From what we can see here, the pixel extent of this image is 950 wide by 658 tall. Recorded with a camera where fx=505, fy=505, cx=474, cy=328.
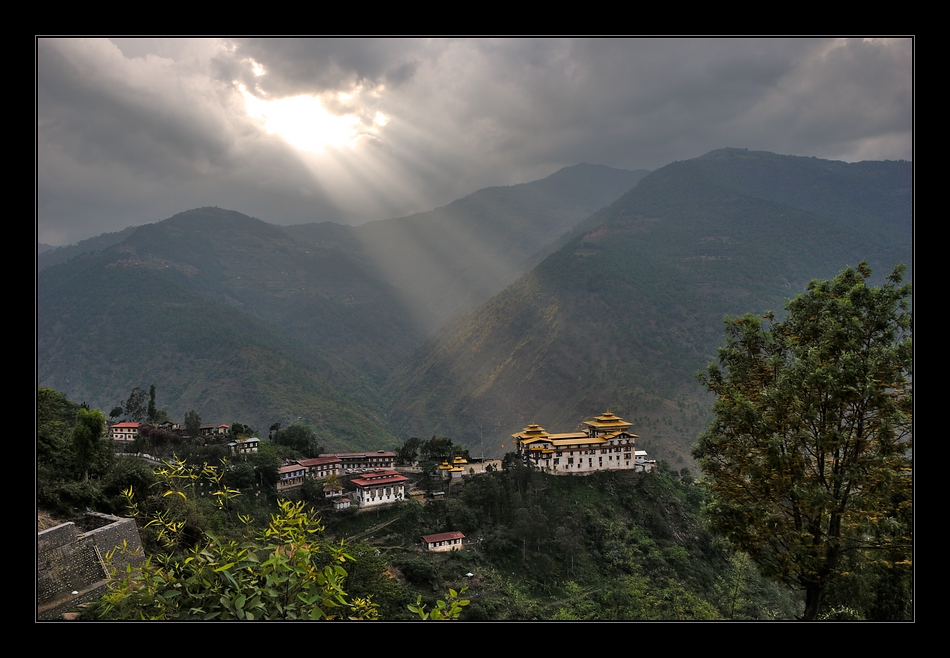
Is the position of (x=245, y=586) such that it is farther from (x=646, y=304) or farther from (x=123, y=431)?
(x=646, y=304)

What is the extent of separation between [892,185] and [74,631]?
170346 millimetres

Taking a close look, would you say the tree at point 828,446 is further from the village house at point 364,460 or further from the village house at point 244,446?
the village house at point 244,446

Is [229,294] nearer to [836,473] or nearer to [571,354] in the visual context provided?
[571,354]

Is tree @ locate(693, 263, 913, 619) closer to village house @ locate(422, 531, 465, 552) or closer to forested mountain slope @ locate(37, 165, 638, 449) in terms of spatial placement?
village house @ locate(422, 531, 465, 552)

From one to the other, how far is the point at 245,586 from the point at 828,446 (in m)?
4.89

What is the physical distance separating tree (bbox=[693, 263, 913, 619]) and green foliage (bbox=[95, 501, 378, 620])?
428 cm

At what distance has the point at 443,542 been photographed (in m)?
21.9

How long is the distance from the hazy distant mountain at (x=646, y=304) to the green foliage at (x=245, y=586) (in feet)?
164

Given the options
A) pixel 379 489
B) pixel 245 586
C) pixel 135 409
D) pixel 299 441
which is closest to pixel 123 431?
Answer: pixel 135 409

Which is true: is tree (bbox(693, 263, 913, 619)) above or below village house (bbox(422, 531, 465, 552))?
above

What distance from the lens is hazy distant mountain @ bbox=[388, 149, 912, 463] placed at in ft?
210

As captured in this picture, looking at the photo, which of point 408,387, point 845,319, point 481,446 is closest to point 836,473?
point 845,319

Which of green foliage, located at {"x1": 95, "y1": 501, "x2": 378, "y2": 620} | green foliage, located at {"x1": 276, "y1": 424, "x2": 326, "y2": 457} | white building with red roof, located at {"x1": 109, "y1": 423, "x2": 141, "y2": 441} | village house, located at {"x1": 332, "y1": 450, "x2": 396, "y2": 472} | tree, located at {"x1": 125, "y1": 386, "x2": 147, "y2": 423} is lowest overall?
village house, located at {"x1": 332, "y1": 450, "x2": 396, "y2": 472}

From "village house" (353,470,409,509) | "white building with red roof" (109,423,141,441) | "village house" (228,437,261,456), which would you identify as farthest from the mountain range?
"village house" (353,470,409,509)
